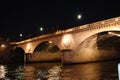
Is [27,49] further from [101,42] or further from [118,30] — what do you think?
[118,30]

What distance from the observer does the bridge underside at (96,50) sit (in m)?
43.5

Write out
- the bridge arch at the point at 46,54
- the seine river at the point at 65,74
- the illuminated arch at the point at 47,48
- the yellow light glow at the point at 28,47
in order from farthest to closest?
1. the bridge arch at the point at 46,54
2. the yellow light glow at the point at 28,47
3. the illuminated arch at the point at 47,48
4. the seine river at the point at 65,74

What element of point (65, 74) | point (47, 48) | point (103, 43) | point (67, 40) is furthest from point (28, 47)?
point (65, 74)

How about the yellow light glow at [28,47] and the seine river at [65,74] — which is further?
the yellow light glow at [28,47]

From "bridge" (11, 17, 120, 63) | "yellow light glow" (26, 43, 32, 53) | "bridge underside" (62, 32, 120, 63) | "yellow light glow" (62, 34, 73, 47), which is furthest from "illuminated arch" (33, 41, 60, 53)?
"yellow light glow" (62, 34, 73, 47)

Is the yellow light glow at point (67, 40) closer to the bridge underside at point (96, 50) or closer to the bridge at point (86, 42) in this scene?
the bridge at point (86, 42)

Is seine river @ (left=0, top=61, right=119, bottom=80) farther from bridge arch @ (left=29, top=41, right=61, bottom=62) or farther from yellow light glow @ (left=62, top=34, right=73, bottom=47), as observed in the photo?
bridge arch @ (left=29, top=41, right=61, bottom=62)

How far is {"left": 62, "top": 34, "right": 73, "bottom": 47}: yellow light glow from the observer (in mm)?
43925

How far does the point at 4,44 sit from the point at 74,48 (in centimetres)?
4031

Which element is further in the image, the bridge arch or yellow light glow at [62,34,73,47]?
the bridge arch

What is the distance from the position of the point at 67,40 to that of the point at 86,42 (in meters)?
4.22

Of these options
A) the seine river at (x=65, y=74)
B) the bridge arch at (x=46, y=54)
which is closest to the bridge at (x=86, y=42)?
the bridge arch at (x=46, y=54)

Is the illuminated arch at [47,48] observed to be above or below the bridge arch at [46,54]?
above

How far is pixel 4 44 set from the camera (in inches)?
3014
